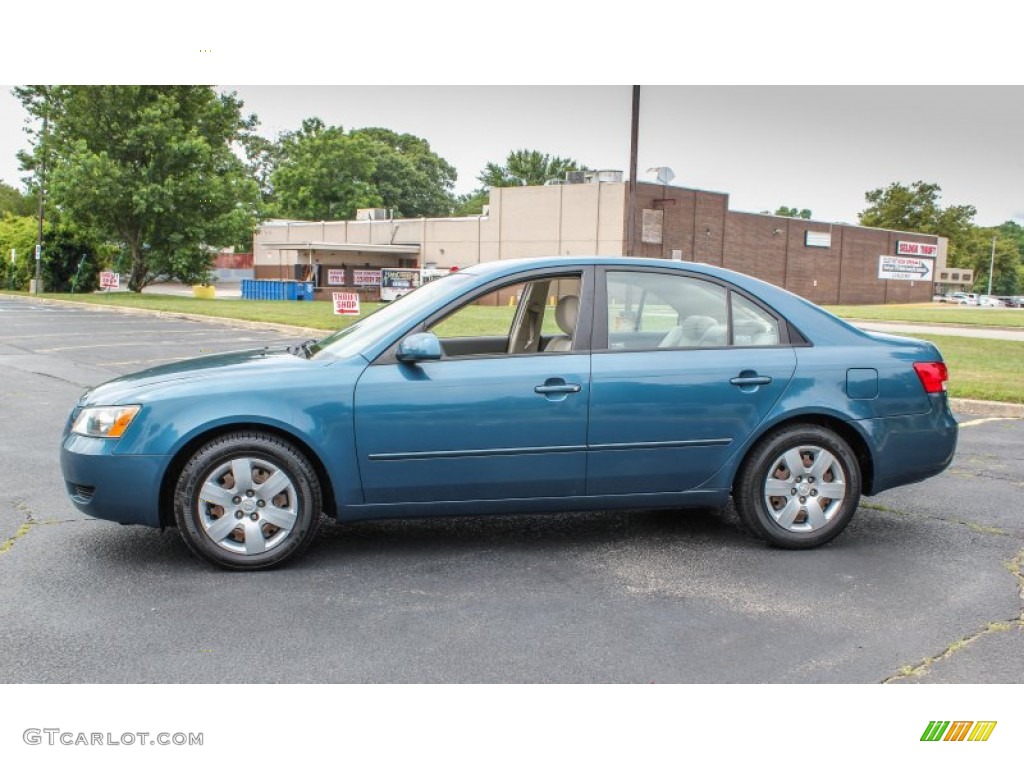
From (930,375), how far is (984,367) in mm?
10987

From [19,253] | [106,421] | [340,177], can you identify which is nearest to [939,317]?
[106,421]

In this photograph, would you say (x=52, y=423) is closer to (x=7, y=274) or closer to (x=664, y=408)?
(x=664, y=408)

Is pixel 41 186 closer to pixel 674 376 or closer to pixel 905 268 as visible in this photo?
pixel 674 376

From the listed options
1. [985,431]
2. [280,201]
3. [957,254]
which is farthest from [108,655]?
[957,254]

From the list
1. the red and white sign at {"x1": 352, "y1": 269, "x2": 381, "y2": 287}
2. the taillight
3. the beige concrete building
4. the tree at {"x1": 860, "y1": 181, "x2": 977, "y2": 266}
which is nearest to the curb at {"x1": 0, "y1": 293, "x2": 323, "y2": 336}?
the taillight

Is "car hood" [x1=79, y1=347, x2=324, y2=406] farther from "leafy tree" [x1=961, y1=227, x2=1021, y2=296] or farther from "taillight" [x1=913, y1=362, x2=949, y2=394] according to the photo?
"leafy tree" [x1=961, y1=227, x2=1021, y2=296]

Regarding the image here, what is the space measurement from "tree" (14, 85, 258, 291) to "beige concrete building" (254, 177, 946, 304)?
16.5 ft

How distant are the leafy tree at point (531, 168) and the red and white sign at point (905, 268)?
34.0m

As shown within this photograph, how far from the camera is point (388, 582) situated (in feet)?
15.0

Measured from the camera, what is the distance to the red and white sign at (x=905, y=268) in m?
71.0

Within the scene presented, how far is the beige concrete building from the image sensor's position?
163 feet

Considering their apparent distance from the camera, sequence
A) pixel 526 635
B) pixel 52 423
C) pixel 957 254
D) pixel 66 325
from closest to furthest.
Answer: pixel 526 635 → pixel 52 423 → pixel 66 325 → pixel 957 254

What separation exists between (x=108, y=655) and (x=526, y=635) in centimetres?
165

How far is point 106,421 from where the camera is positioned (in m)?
4.62
